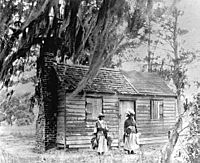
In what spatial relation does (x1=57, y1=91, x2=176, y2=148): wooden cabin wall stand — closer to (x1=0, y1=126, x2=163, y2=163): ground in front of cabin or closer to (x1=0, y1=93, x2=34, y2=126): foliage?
(x1=0, y1=126, x2=163, y2=163): ground in front of cabin

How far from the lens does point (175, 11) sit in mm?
3508

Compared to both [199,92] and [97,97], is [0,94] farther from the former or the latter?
[199,92]

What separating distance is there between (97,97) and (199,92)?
132cm

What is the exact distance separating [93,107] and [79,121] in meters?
0.28

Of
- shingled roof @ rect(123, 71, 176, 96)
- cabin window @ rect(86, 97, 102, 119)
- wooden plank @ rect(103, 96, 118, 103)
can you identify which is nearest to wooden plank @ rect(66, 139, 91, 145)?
cabin window @ rect(86, 97, 102, 119)

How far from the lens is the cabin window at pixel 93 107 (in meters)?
3.94

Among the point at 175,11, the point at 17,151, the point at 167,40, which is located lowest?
the point at 17,151

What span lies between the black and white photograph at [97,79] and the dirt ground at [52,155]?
11 mm

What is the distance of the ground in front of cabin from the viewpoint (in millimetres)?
3434

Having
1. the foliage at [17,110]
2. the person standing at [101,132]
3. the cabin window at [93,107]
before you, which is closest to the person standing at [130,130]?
the person standing at [101,132]

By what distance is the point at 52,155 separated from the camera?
3664 millimetres

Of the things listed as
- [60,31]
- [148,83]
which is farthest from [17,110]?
[148,83]

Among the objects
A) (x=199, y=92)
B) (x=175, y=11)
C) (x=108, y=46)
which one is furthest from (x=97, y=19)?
(x=199, y=92)

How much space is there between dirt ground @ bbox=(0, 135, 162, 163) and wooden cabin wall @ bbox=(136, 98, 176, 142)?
217 mm
